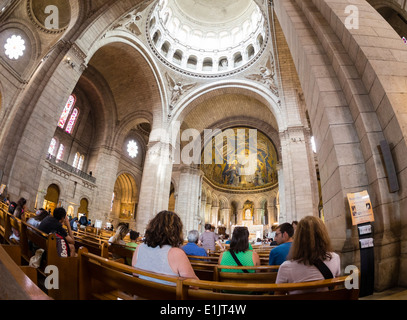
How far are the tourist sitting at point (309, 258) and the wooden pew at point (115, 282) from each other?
2.71 feet

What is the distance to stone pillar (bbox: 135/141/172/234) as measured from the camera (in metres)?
13.7

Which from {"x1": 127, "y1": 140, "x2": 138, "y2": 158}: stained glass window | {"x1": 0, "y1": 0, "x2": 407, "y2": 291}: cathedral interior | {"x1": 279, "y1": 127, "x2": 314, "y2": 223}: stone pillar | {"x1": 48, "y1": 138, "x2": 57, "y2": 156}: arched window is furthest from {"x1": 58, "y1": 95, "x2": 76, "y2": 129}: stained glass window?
{"x1": 279, "y1": 127, "x2": 314, "y2": 223}: stone pillar

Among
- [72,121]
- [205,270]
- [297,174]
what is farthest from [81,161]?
[205,270]

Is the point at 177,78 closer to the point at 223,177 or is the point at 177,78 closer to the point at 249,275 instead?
the point at 223,177

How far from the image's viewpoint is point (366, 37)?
11.3ft

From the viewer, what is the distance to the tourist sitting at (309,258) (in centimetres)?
154

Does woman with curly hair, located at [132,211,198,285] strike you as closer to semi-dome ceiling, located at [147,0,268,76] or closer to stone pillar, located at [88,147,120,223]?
stone pillar, located at [88,147,120,223]

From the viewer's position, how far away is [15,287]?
0.80m

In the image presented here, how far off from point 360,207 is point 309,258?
1.58m

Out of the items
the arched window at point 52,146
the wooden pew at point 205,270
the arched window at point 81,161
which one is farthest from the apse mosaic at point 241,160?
the wooden pew at point 205,270

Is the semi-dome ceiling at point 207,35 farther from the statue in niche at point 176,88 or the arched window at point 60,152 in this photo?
the arched window at point 60,152

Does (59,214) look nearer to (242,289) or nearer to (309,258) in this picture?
(242,289)

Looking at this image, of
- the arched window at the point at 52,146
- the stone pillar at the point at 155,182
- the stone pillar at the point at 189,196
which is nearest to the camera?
the stone pillar at the point at 155,182
